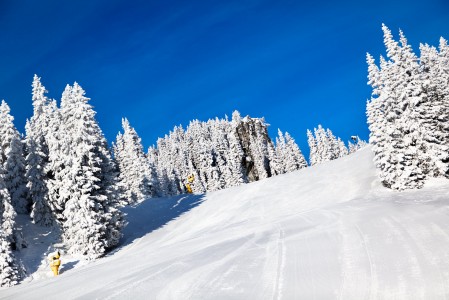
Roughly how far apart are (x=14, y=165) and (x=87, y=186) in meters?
16.1

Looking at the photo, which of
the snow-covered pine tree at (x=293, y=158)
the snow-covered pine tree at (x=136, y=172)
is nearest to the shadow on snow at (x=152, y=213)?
the snow-covered pine tree at (x=136, y=172)

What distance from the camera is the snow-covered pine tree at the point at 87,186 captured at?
28422 millimetres

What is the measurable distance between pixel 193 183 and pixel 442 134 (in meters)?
84.9

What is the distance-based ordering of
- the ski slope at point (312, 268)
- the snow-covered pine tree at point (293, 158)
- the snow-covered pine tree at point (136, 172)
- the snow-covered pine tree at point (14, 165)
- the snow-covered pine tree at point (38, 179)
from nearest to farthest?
1. the ski slope at point (312, 268)
2. the snow-covered pine tree at point (38, 179)
3. the snow-covered pine tree at point (14, 165)
4. the snow-covered pine tree at point (136, 172)
5. the snow-covered pine tree at point (293, 158)

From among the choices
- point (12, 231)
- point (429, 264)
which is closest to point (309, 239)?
point (429, 264)

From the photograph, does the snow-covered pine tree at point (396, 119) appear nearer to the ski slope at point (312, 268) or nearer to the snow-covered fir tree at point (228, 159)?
the ski slope at point (312, 268)

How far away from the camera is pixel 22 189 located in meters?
40.1

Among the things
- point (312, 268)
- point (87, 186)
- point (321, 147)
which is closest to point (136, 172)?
point (87, 186)

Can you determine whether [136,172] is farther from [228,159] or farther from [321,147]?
[321,147]

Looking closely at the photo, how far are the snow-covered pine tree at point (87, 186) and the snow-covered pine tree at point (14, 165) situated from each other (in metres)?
10.9

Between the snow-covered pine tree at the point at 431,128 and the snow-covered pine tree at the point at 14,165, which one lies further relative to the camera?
the snow-covered pine tree at the point at 14,165

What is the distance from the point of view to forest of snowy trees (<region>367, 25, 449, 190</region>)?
25.7m

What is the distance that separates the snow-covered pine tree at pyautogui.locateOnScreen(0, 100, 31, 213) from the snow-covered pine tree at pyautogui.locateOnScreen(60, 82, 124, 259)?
10935 mm

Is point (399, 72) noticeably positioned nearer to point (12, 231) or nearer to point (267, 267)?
point (267, 267)
